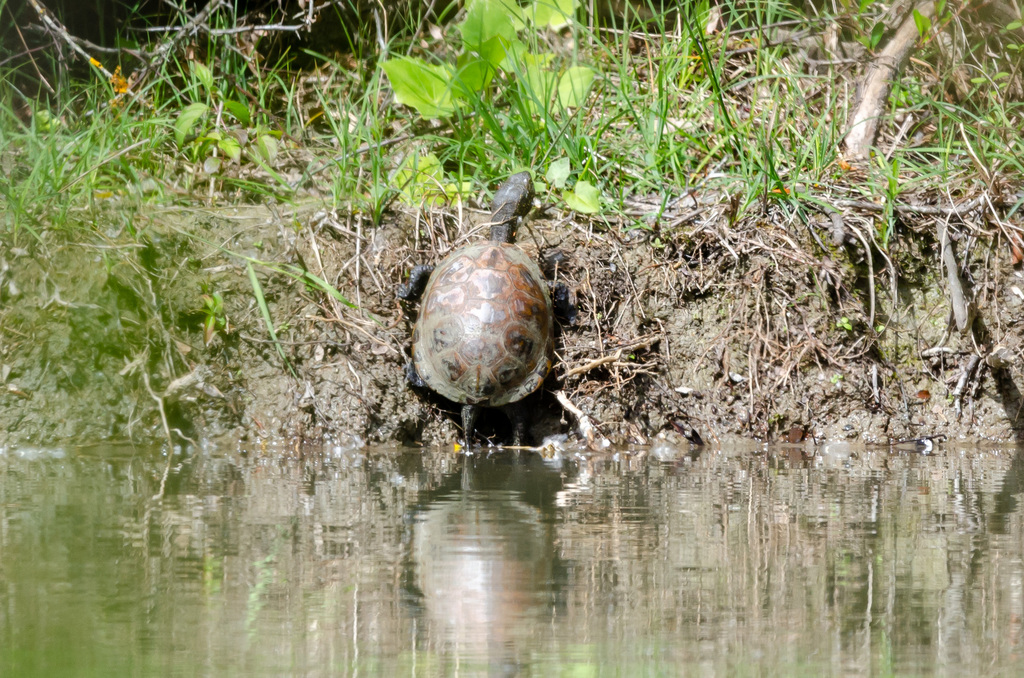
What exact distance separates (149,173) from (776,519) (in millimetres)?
3073

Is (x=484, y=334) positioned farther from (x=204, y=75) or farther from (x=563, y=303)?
(x=204, y=75)

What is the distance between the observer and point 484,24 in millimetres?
3736

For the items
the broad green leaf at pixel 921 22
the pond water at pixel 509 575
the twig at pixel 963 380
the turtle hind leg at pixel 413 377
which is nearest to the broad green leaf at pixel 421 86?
the turtle hind leg at pixel 413 377

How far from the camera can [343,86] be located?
4219 millimetres

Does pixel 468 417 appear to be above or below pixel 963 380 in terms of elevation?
below

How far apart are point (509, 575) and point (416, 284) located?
2.09 m

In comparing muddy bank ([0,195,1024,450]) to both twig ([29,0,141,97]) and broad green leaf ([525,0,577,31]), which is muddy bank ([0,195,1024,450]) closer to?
twig ([29,0,141,97])

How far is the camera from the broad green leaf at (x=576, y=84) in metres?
3.76

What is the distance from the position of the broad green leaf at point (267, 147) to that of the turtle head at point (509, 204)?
1.18 m

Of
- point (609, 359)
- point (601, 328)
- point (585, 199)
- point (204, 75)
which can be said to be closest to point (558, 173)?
point (585, 199)

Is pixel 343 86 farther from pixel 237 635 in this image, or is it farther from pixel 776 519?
pixel 237 635

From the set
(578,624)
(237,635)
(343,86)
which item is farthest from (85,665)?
(343,86)

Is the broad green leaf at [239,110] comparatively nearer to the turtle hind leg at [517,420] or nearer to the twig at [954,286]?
the turtle hind leg at [517,420]

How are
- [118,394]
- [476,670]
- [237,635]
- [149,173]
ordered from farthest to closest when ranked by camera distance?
[149,173] < [118,394] < [237,635] < [476,670]
